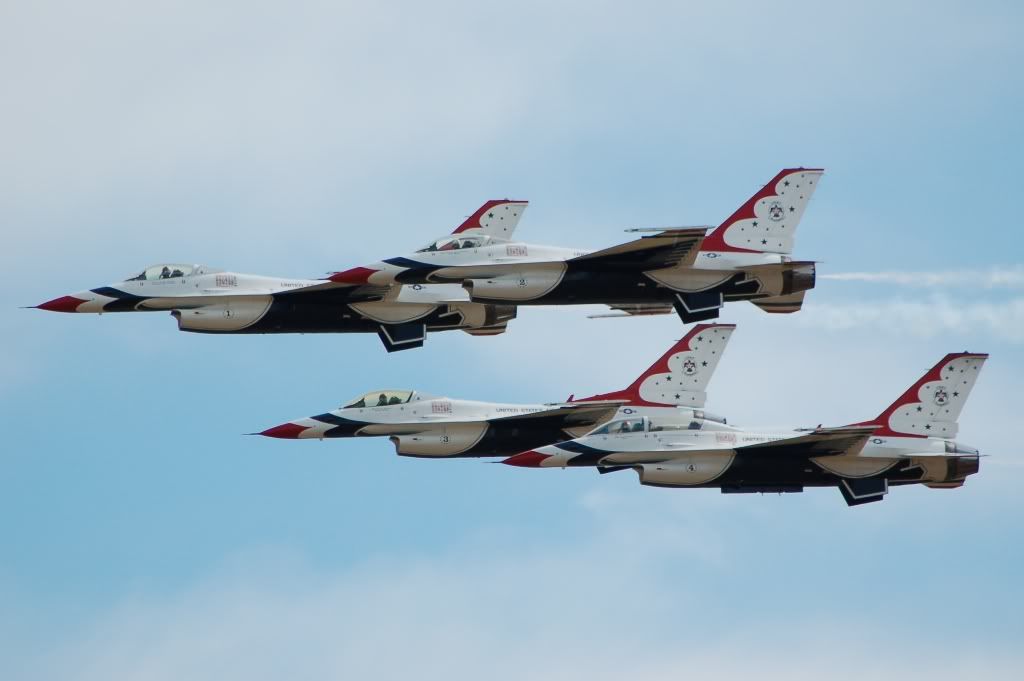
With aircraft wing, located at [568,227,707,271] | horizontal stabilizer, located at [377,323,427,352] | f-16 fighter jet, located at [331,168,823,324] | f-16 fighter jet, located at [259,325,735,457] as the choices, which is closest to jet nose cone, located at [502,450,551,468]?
f-16 fighter jet, located at [259,325,735,457]

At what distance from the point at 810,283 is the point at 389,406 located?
1579 cm

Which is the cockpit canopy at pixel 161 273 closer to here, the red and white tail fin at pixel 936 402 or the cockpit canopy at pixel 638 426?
the cockpit canopy at pixel 638 426

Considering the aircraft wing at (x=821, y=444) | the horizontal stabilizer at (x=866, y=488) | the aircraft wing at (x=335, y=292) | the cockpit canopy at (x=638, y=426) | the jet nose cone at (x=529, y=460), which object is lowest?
the horizontal stabilizer at (x=866, y=488)

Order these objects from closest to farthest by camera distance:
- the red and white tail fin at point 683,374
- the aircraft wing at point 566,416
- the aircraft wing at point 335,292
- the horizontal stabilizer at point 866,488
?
the horizontal stabilizer at point 866,488
the aircraft wing at point 335,292
the aircraft wing at point 566,416
the red and white tail fin at point 683,374

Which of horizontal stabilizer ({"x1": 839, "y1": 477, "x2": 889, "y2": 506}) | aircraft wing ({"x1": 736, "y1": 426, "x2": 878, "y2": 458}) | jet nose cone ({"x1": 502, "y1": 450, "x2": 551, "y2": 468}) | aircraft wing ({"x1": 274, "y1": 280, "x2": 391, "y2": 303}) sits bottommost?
horizontal stabilizer ({"x1": 839, "y1": 477, "x2": 889, "y2": 506})

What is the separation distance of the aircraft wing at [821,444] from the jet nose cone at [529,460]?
251 inches

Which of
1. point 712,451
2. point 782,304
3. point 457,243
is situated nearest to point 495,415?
point 457,243

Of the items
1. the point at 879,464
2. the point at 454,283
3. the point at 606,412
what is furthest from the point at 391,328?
the point at 879,464

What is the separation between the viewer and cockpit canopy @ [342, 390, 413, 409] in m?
68.0

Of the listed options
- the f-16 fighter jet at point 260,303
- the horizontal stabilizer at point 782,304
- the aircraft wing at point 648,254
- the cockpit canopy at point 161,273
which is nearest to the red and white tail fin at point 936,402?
the horizontal stabilizer at point 782,304

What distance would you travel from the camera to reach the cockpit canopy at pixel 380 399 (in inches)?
2677

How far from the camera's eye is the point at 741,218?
209 feet

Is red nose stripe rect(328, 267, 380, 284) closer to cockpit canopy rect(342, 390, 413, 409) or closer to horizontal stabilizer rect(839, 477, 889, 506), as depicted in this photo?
cockpit canopy rect(342, 390, 413, 409)

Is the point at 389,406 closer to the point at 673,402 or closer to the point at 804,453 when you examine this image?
the point at 673,402
